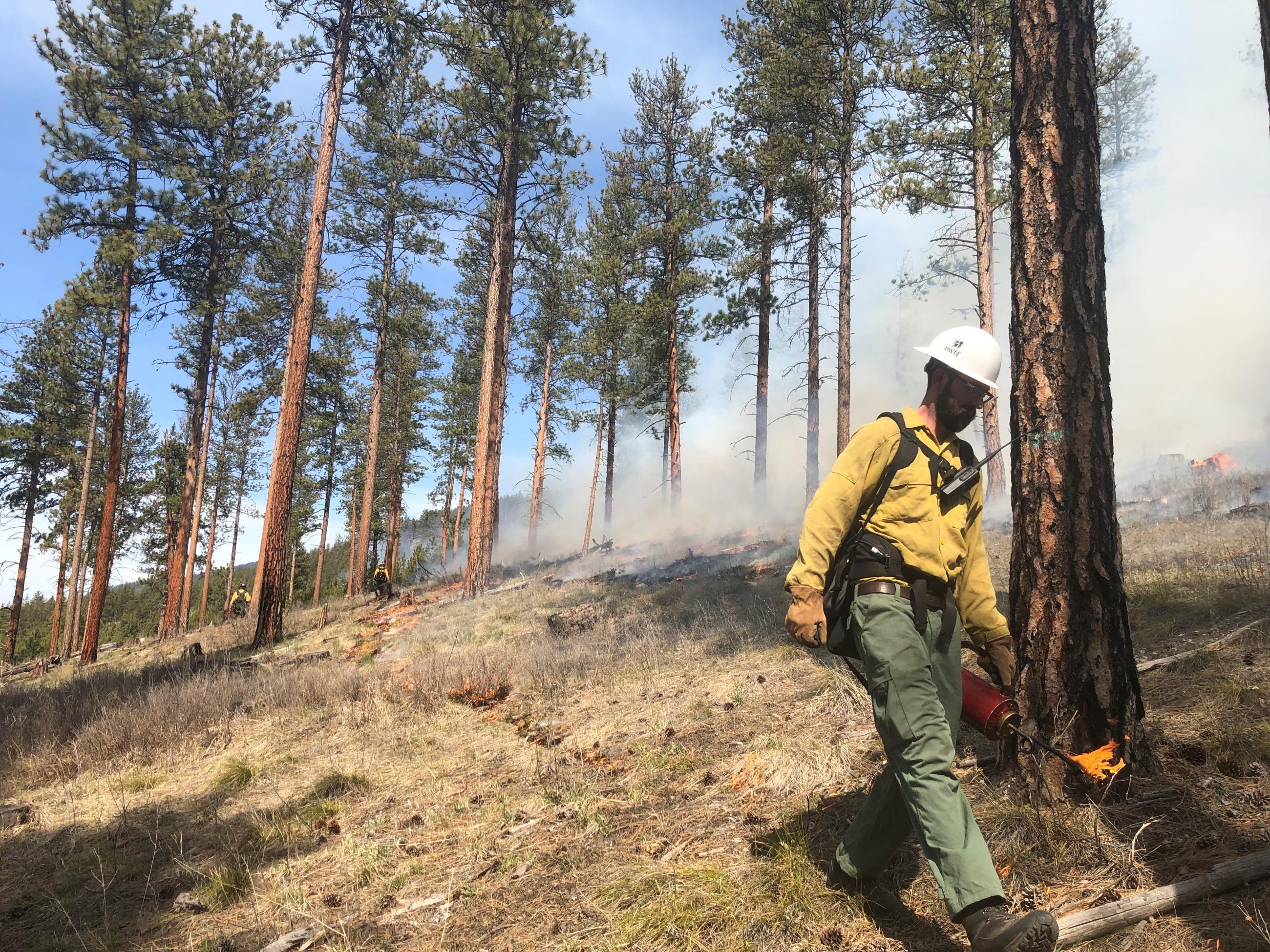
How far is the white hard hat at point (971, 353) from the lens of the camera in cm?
272

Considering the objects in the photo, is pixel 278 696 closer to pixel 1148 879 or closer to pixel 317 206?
pixel 1148 879

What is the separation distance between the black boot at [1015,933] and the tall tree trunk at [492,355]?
13.8 meters

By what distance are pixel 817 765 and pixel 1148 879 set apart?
4.99 feet

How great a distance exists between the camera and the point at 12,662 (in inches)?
866

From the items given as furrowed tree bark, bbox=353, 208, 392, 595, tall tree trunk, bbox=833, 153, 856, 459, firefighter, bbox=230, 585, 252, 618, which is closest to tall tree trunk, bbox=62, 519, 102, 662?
firefighter, bbox=230, 585, 252, 618

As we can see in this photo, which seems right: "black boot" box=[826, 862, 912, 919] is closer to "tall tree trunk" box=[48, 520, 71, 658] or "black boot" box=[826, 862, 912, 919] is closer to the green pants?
the green pants

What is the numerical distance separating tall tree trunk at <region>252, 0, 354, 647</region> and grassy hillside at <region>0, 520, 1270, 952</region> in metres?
4.06

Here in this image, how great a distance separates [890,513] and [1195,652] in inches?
109

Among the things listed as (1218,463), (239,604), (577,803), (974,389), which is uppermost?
(1218,463)

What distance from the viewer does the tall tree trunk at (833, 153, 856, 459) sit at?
1533 cm

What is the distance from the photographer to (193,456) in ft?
64.4

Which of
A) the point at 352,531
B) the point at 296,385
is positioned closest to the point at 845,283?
the point at 296,385

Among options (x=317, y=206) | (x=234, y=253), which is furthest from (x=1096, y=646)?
(x=234, y=253)

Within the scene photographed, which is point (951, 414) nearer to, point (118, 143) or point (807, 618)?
point (807, 618)
